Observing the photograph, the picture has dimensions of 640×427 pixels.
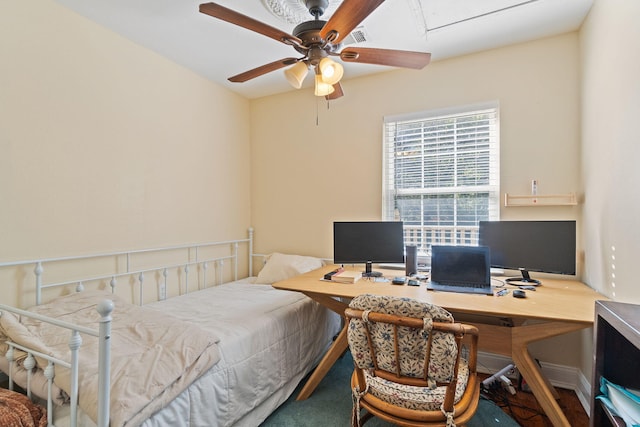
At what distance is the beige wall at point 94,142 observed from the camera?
5.72ft

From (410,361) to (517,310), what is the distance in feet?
2.22

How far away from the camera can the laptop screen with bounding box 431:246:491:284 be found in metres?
1.97

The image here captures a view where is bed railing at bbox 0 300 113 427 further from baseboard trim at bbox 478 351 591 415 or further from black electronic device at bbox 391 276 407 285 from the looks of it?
baseboard trim at bbox 478 351 591 415

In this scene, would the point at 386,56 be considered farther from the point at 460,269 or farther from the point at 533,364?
the point at 533,364

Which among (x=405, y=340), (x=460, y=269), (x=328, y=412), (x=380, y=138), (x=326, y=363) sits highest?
(x=380, y=138)

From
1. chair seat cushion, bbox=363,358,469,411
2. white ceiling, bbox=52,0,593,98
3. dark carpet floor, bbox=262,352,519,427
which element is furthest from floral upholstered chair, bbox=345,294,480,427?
white ceiling, bbox=52,0,593,98

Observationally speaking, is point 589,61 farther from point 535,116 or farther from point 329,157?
point 329,157

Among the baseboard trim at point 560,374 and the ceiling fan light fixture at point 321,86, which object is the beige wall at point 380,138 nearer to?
the baseboard trim at point 560,374

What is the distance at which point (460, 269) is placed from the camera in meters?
2.03

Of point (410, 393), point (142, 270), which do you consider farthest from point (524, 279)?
point (142, 270)

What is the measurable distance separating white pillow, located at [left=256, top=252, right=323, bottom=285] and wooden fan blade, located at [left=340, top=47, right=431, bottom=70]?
5.82 ft

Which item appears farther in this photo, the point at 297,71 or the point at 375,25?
the point at 375,25

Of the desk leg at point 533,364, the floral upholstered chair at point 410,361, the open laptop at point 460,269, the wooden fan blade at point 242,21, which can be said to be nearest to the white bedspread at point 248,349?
the floral upholstered chair at point 410,361

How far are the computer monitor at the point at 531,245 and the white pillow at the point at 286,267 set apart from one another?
145cm
